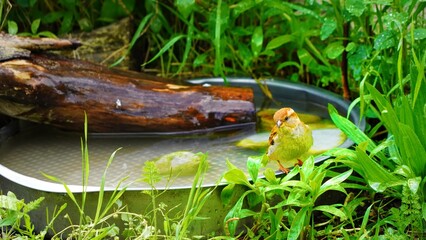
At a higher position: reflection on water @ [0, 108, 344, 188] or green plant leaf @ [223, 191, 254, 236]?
reflection on water @ [0, 108, 344, 188]

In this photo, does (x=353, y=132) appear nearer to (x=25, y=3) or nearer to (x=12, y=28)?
(x=12, y=28)

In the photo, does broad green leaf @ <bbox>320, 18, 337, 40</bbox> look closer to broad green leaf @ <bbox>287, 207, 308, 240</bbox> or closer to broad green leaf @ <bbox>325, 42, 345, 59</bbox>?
broad green leaf @ <bbox>325, 42, 345, 59</bbox>

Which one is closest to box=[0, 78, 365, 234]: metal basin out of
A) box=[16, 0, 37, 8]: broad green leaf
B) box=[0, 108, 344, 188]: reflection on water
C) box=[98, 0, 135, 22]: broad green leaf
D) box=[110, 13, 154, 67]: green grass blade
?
box=[0, 108, 344, 188]: reflection on water

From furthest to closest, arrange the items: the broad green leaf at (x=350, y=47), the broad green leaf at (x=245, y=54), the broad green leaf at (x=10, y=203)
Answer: the broad green leaf at (x=245, y=54) → the broad green leaf at (x=350, y=47) → the broad green leaf at (x=10, y=203)

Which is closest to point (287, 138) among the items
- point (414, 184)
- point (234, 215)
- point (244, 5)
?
point (234, 215)

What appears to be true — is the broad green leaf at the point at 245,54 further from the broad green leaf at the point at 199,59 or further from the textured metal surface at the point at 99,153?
the textured metal surface at the point at 99,153

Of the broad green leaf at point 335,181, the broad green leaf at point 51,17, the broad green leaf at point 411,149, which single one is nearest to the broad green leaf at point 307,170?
the broad green leaf at point 335,181
